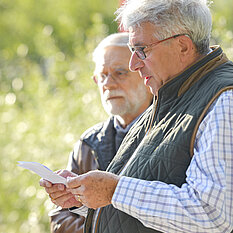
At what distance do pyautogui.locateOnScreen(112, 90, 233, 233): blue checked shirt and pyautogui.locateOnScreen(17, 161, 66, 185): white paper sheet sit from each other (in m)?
0.45

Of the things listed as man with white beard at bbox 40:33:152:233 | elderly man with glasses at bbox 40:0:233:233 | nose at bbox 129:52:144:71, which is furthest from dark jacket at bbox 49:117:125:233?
nose at bbox 129:52:144:71

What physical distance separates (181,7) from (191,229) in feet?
3.27

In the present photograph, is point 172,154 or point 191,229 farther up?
point 172,154

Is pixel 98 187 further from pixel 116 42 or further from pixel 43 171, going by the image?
pixel 116 42

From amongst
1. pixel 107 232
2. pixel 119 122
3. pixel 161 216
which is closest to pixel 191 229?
pixel 161 216

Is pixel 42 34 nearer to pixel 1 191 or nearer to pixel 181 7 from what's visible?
pixel 1 191

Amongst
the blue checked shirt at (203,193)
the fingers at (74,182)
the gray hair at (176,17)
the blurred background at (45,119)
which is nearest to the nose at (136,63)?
the gray hair at (176,17)

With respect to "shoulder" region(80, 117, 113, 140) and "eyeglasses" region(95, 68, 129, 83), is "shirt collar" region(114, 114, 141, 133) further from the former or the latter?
"eyeglasses" region(95, 68, 129, 83)

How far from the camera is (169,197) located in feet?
5.65

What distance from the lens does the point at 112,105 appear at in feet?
10.6

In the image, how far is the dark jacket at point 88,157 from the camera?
114 inches

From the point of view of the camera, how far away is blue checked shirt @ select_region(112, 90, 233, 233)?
165 cm

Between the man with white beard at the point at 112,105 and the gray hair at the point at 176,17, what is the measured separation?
1.17m

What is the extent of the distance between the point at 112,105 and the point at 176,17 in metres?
1.27
